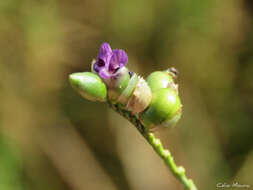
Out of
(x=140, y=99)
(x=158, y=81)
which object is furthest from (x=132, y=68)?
(x=140, y=99)

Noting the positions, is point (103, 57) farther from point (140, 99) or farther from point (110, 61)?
point (140, 99)

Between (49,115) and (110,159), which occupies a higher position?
(49,115)

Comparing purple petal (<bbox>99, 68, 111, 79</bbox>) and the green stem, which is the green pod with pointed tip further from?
purple petal (<bbox>99, 68, 111, 79</bbox>)

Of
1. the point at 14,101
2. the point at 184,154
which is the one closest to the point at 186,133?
the point at 184,154

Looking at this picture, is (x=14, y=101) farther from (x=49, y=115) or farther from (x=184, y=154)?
(x=184, y=154)

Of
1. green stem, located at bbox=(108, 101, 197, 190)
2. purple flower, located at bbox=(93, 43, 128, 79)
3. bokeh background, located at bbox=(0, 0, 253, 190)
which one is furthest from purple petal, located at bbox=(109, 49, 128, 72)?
bokeh background, located at bbox=(0, 0, 253, 190)

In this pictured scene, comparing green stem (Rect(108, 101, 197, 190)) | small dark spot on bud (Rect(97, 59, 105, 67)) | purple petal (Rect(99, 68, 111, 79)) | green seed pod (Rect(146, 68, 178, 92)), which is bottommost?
green stem (Rect(108, 101, 197, 190))

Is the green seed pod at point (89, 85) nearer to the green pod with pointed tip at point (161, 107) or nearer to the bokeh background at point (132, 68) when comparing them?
the green pod with pointed tip at point (161, 107)
